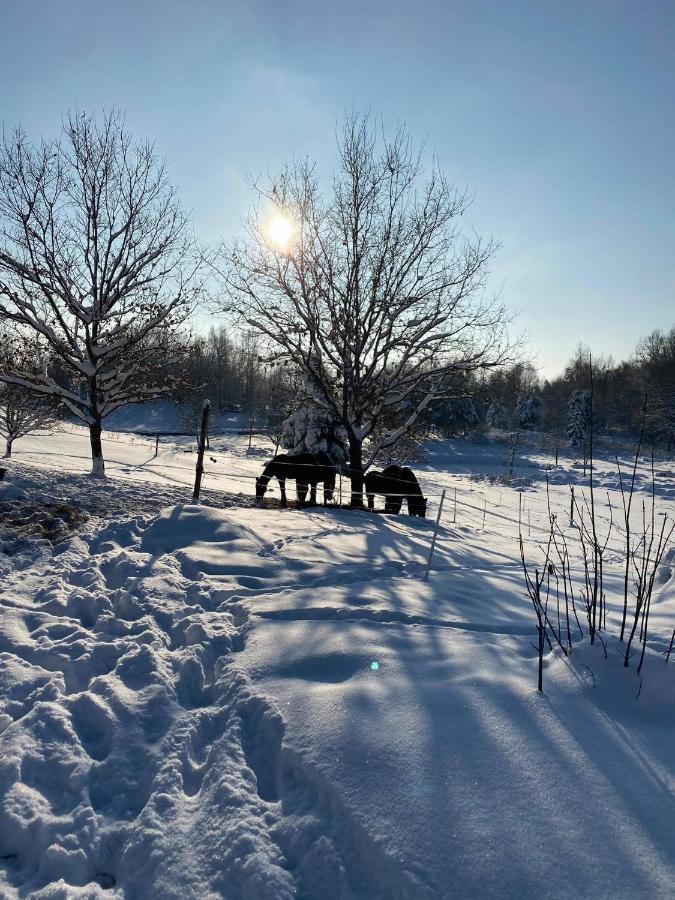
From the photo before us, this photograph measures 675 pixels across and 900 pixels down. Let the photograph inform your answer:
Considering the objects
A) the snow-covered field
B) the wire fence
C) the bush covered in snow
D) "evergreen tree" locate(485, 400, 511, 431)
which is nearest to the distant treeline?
"evergreen tree" locate(485, 400, 511, 431)

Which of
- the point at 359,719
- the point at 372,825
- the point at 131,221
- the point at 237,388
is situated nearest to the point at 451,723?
the point at 359,719

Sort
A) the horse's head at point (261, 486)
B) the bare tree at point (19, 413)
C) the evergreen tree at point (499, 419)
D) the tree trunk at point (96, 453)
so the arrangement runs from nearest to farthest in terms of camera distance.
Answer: the tree trunk at point (96, 453) < the horse's head at point (261, 486) < the bare tree at point (19, 413) < the evergreen tree at point (499, 419)

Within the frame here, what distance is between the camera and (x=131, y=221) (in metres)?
11.8

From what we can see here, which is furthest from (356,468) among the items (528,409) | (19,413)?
(528,409)

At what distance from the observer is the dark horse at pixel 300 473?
553 inches

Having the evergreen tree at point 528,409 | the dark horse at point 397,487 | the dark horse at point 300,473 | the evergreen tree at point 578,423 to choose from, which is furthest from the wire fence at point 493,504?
the evergreen tree at point 528,409

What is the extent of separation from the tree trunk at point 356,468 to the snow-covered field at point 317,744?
8399 mm

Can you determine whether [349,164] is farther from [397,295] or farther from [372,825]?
[372,825]

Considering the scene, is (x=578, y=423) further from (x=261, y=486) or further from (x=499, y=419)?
(x=261, y=486)

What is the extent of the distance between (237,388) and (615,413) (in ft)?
168

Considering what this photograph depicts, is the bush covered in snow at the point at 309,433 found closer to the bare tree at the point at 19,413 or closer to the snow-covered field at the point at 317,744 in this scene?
the bare tree at the point at 19,413

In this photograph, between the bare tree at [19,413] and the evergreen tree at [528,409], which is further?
the evergreen tree at [528,409]

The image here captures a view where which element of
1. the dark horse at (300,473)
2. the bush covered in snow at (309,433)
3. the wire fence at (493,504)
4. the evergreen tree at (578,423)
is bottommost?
the wire fence at (493,504)

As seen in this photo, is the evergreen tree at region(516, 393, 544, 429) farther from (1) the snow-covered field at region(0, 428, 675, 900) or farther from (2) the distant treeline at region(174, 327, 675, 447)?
(1) the snow-covered field at region(0, 428, 675, 900)
